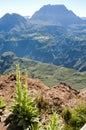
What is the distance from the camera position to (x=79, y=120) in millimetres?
10805

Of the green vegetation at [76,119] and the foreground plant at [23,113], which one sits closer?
the foreground plant at [23,113]

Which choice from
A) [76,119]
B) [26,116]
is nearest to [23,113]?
[26,116]

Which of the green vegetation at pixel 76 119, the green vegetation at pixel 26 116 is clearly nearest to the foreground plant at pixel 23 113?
the green vegetation at pixel 26 116

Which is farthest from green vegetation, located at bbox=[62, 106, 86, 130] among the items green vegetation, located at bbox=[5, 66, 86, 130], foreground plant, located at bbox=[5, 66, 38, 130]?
foreground plant, located at bbox=[5, 66, 38, 130]

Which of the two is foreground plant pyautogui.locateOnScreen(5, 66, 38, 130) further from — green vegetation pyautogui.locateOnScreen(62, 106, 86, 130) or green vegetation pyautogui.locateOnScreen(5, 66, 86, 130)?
green vegetation pyautogui.locateOnScreen(62, 106, 86, 130)

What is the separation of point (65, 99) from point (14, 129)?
523cm

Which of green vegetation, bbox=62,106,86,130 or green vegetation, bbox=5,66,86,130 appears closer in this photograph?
green vegetation, bbox=5,66,86,130

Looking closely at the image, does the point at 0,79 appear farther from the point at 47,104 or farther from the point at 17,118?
the point at 17,118

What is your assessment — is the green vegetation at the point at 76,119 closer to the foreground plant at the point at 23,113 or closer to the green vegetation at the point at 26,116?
the green vegetation at the point at 26,116

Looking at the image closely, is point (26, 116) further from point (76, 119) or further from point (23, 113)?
point (76, 119)

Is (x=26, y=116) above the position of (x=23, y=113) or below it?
below

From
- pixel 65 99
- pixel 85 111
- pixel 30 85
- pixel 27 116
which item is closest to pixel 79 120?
pixel 85 111

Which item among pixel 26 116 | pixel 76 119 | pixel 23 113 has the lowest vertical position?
pixel 76 119

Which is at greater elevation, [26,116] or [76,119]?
[26,116]
